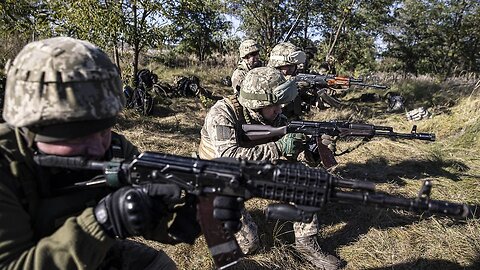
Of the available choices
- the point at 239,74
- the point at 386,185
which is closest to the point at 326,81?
the point at 239,74

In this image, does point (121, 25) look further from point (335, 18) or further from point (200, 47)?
point (200, 47)

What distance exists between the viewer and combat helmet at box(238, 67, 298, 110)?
3641 mm

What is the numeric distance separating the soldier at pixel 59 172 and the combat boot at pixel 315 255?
2.02 meters

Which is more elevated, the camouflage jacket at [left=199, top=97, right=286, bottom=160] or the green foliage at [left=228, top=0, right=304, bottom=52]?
the green foliage at [left=228, top=0, right=304, bottom=52]

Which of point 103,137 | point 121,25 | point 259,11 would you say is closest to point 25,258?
Result: point 103,137

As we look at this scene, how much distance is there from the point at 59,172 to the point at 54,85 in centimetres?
47

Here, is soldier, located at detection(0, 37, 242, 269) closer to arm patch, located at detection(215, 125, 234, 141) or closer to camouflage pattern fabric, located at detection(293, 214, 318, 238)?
arm patch, located at detection(215, 125, 234, 141)

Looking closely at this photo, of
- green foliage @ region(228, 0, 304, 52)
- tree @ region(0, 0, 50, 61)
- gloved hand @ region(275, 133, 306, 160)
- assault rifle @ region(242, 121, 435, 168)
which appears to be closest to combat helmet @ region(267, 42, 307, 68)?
assault rifle @ region(242, 121, 435, 168)

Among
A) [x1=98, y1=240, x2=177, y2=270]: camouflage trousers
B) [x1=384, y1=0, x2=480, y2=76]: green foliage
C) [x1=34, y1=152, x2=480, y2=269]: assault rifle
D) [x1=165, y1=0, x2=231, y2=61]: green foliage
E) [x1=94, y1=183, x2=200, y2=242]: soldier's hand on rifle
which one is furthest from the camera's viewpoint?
[x1=384, y1=0, x2=480, y2=76]: green foliage

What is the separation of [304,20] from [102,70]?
17209 mm

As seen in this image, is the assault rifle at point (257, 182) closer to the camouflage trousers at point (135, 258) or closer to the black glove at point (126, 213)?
the black glove at point (126, 213)

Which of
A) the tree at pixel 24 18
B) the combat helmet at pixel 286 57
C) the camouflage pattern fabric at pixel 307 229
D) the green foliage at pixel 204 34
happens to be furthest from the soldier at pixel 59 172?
the green foliage at pixel 204 34

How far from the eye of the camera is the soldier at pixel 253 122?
3.64 metres

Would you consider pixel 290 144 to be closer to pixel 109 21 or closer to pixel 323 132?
pixel 323 132
